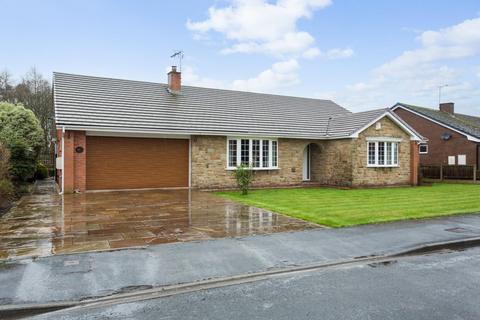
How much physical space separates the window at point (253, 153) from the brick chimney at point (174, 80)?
5.12 m

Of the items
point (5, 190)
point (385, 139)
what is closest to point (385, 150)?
point (385, 139)

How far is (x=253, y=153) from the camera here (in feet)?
69.3

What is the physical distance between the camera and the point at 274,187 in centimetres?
A: 2142

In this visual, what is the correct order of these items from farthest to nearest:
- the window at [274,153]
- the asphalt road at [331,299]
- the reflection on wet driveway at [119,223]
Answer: the window at [274,153]
the reflection on wet driveway at [119,223]
the asphalt road at [331,299]

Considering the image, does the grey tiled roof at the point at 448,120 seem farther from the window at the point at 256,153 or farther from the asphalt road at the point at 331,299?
the asphalt road at the point at 331,299

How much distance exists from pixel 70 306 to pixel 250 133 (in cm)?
1621

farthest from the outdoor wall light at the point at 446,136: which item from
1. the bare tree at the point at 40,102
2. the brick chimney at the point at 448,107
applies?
the bare tree at the point at 40,102

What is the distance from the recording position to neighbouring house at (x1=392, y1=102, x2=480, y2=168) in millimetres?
30047

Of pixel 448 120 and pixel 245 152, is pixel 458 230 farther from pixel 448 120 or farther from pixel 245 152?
pixel 448 120

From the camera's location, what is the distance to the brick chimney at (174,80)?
2237cm

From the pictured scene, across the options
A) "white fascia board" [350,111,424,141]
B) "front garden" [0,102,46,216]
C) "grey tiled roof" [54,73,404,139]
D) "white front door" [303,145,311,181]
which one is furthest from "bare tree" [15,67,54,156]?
"white fascia board" [350,111,424,141]

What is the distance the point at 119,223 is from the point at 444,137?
29955 mm

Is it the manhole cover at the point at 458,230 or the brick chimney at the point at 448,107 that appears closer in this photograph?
the manhole cover at the point at 458,230

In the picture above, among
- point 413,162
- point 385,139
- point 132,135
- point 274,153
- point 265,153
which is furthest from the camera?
point 413,162
